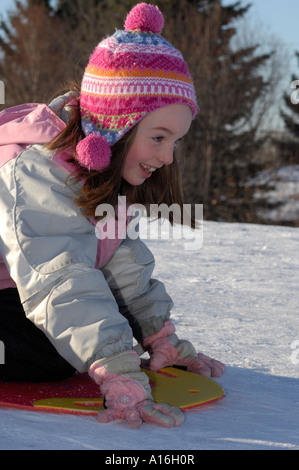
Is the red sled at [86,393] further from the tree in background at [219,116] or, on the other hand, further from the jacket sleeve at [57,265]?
the tree in background at [219,116]

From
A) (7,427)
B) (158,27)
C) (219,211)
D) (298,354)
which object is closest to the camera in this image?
(7,427)

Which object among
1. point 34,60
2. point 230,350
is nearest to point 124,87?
point 230,350

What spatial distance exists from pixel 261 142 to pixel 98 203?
1654 centimetres

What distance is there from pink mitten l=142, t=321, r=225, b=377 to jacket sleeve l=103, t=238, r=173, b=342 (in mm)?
25

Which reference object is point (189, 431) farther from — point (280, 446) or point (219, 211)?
point (219, 211)

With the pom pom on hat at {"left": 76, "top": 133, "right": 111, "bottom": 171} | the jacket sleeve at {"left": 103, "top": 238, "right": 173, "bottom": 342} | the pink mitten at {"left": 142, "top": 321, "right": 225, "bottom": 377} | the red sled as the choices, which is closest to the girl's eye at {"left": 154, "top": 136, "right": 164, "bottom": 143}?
the pom pom on hat at {"left": 76, "top": 133, "right": 111, "bottom": 171}

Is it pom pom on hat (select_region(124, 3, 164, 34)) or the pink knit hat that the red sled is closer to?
the pink knit hat

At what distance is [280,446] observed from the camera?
1.38 meters

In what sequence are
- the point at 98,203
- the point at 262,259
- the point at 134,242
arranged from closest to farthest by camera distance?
the point at 98,203
the point at 134,242
the point at 262,259

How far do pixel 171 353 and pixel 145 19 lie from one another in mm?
974

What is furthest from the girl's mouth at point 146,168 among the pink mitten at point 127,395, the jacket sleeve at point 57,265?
the pink mitten at point 127,395

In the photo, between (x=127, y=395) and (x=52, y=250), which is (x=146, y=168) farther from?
(x=127, y=395)

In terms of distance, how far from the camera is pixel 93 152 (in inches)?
65.2

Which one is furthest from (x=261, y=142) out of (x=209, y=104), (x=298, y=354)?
(x=298, y=354)
